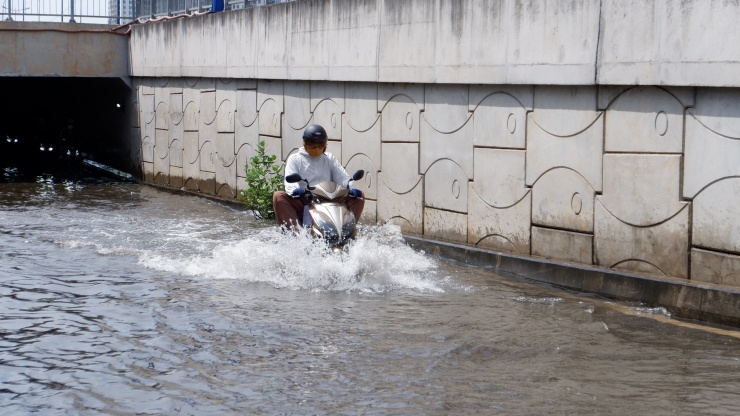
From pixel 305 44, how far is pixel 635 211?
6981 millimetres

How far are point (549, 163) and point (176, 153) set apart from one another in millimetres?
11323

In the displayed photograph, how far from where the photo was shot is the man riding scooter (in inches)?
433

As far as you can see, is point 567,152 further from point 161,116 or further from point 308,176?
point 161,116

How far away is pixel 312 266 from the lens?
10.3 m

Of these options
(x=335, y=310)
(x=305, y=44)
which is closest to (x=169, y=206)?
(x=305, y=44)

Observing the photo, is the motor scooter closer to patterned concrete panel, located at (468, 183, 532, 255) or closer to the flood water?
the flood water

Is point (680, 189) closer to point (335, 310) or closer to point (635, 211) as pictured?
point (635, 211)

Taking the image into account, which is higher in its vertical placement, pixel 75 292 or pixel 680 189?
pixel 680 189

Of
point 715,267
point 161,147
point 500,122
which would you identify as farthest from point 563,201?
point 161,147

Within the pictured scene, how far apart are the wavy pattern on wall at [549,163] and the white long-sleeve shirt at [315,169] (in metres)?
1.54

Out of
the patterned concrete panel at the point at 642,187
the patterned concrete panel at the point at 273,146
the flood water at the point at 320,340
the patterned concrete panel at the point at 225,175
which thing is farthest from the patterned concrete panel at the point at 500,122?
the patterned concrete panel at the point at 225,175

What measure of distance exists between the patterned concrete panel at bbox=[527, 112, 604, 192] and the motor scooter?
72.9 inches

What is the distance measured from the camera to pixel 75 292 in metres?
9.80

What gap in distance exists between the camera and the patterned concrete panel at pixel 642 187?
30.8ft
